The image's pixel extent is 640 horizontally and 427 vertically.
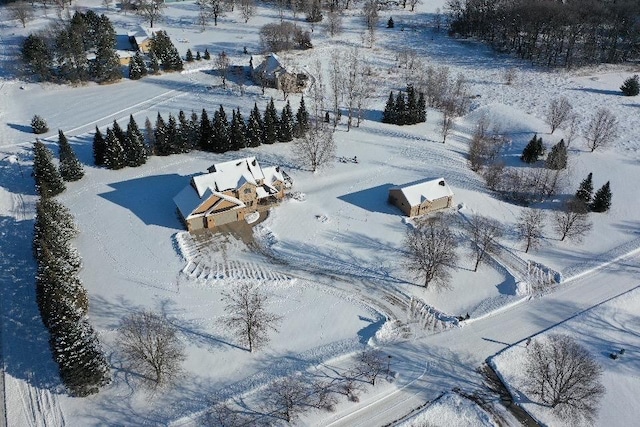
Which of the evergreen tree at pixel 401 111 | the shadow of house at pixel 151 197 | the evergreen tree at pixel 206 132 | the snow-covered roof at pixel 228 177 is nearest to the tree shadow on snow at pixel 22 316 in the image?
the shadow of house at pixel 151 197

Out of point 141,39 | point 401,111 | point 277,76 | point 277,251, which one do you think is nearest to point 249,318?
point 277,251

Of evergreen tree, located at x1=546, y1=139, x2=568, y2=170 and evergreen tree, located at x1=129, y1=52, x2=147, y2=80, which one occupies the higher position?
evergreen tree, located at x1=129, y1=52, x2=147, y2=80

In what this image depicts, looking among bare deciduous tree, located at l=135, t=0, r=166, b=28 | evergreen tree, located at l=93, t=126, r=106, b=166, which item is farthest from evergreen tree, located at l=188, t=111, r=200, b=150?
bare deciduous tree, located at l=135, t=0, r=166, b=28

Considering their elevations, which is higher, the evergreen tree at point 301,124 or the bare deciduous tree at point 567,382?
the evergreen tree at point 301,124

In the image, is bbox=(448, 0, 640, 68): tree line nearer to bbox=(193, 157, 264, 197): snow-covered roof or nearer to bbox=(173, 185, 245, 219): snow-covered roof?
bbox=(193, 157, 264, 197): snow-covered roof

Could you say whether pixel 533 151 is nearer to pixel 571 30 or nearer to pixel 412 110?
pixel 412 110

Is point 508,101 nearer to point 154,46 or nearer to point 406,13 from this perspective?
point 406,13

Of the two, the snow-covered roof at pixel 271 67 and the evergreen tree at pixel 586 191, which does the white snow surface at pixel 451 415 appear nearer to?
the evergreen tree at pixel 586 191
